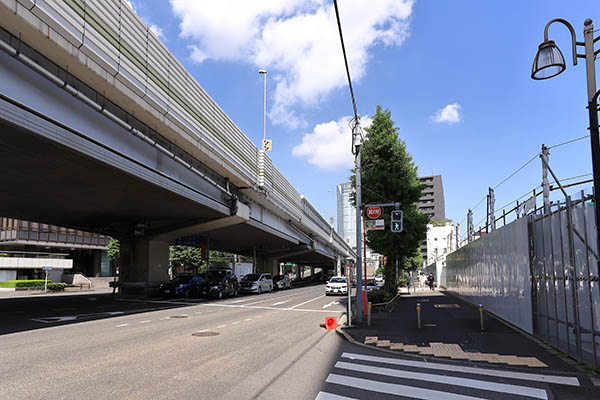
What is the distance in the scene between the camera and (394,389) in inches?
269

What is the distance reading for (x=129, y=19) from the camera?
15797 millimetres

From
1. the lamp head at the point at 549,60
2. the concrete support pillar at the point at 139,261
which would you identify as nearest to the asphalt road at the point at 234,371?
the lamp head at the point at 549,60

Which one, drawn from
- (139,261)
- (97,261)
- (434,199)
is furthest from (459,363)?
(434,199)

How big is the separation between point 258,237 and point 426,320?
31.7m

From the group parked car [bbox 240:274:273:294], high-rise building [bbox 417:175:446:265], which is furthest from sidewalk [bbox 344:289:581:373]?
high-rise building [bbox 417:175:446:265]

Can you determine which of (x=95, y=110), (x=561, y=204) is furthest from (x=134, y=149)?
(x=561, y=204)

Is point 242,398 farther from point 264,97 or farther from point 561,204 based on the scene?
point 264,97

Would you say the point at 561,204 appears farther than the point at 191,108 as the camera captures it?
No

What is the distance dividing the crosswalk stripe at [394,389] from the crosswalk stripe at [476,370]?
1.74 meters

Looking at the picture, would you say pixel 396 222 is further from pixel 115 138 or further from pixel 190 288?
pixel 190 288

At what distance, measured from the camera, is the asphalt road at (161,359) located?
664cm

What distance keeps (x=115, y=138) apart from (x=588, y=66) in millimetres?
15170

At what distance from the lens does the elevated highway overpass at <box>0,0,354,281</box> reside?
1202 centimetres

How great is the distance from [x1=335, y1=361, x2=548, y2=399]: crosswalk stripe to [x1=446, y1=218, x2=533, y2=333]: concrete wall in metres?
6.78
